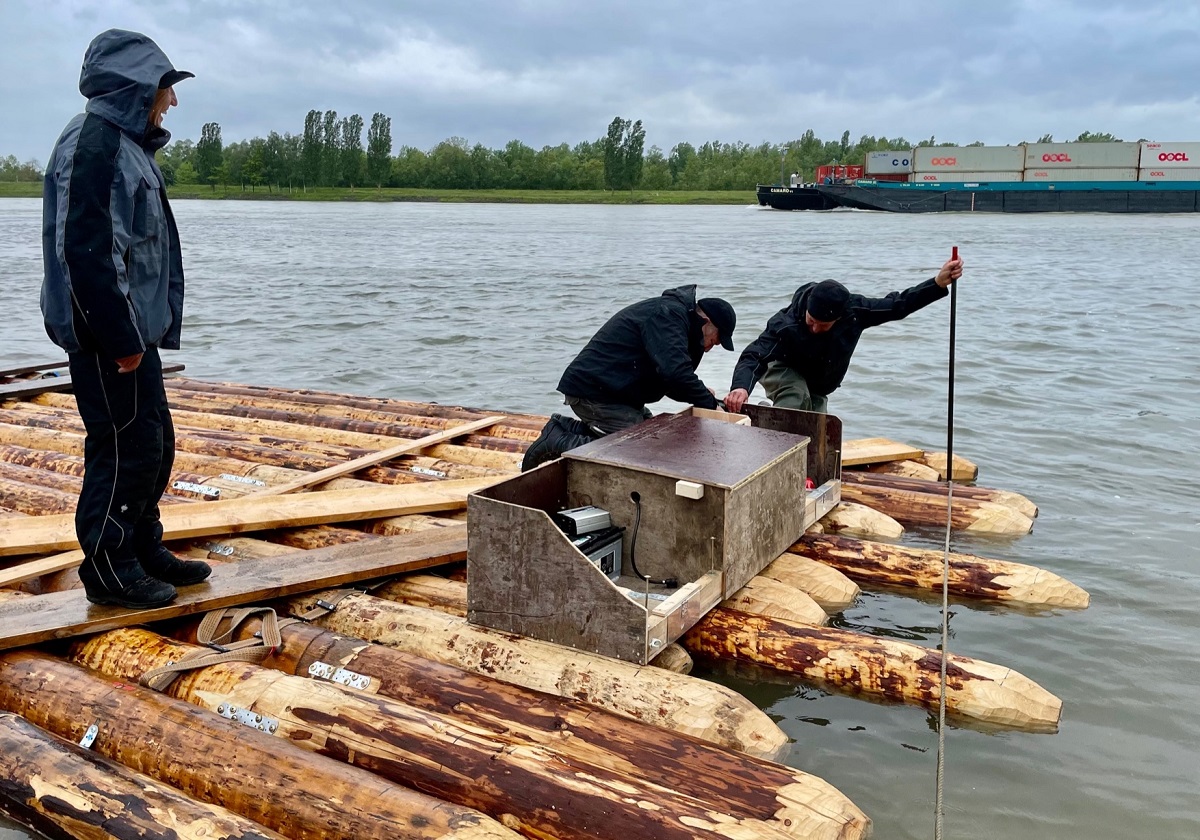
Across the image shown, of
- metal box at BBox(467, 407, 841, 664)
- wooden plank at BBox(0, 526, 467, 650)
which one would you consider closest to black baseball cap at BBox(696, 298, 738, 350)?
metal box at BBox(467, 407, 841, 664)

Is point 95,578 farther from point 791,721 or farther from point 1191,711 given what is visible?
point 1191,711

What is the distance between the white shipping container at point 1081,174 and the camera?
Answer: 87062 mm

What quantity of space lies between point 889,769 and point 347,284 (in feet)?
94.1

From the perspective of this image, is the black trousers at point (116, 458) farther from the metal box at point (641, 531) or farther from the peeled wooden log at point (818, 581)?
the peeled wooden log at point (818, 581)

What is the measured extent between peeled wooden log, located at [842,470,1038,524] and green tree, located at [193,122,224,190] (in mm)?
139163

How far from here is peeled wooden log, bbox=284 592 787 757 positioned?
3.86 metres

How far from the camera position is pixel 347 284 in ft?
101

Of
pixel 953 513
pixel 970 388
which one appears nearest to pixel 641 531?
pixel 953 513

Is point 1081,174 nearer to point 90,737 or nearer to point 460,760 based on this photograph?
point 460,760

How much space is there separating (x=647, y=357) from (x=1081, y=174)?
93.1 meters

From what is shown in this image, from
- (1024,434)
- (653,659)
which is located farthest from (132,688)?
(1024,434)

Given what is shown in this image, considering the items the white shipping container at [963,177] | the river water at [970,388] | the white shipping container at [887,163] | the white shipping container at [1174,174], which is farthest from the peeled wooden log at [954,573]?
the white shipping container at [1174,174]

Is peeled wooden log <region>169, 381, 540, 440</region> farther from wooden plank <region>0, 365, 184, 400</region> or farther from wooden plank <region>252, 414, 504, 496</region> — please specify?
wooden plank <region>0, 365, 184, 400</region>

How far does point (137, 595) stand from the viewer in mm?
4387
